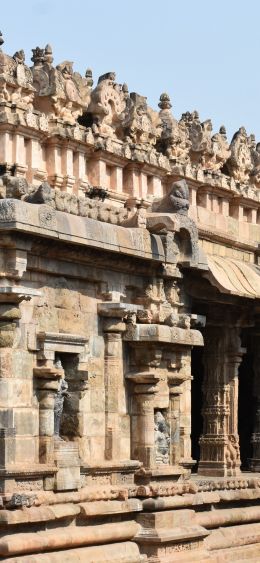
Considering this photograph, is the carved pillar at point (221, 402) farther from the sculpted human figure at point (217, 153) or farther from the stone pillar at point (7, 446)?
the stone pillar at point (7, 446)

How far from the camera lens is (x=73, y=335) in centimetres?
2159

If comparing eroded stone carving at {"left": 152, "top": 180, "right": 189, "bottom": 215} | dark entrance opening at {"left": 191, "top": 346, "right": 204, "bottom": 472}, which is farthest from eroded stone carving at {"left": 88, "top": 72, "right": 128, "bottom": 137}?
dark entrance opening at {"left": 191, "top": 346, "right": 204, "bottom": 472}

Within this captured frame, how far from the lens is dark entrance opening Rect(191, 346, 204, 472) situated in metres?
29.8

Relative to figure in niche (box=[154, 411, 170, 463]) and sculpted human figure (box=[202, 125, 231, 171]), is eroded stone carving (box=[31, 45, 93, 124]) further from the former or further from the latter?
figure in niche (box=[154, 411, 170, 463])

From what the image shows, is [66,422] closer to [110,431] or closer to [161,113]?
[110,431]

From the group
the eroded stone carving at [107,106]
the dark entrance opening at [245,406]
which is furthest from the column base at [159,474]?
the dark entrance opening at [245,406]

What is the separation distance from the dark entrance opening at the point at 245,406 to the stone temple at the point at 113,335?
17.1 inches

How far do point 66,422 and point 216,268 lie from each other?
4349 millimetres

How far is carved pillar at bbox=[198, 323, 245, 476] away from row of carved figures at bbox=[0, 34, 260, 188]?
11.8ft

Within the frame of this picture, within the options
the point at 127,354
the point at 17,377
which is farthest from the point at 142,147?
the point at 17,377

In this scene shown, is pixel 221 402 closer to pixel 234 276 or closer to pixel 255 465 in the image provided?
pixel 255 465

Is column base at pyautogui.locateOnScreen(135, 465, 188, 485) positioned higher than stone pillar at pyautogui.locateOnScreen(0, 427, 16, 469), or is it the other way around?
stone pillar at pyautogui.locateOnScreen(0, 427, 16, 469)

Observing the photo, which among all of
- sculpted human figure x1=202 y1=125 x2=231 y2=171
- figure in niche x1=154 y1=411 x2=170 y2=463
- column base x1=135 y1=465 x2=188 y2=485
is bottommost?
column base x1=135 y1=465 x2=188 y2=485

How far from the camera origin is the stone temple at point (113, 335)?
20484mm
